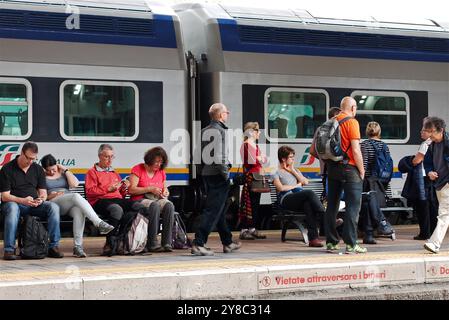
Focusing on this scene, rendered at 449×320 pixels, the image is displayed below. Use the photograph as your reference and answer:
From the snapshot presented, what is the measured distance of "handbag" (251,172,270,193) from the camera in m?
12.3

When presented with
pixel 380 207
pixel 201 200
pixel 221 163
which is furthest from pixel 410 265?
pixel 201 200

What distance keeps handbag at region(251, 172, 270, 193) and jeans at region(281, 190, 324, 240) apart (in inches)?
35.3

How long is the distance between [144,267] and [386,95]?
7.67 metres

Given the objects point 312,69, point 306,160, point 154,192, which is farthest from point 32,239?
point 312,69

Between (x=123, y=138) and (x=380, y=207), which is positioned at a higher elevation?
(x=123, y=138)

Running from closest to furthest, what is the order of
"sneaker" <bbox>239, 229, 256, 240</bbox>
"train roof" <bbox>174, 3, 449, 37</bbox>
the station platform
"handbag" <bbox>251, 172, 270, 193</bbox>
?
the station platform < "handbag" <bbox>251, 172, 270, 193</bbox> < "sneaker" <bbox>239, 229, 256, 240</bbox> < "train roof" <bbox>174, 3, 449, 37</bbox>

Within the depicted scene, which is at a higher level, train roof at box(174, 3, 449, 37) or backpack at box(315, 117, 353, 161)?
train roof at box(174, 3, 449, 37)

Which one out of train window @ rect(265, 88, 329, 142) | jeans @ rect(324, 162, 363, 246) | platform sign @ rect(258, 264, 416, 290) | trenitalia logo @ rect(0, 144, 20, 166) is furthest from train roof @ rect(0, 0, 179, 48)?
platform sign @ rect(258, 264, 416, 290)

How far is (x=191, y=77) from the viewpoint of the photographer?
14.0 m

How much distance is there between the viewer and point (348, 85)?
49.2ft

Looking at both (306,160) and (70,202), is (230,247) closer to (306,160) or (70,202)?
(70,202)

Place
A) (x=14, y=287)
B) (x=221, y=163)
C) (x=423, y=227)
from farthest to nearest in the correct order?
(x=423, y=227) → (x=221, y=163) → (x=14, y=287)

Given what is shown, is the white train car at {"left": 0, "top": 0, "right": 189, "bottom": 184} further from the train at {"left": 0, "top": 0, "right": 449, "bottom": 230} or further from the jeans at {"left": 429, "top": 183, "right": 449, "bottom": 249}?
the jeans at {"left": 429, "top": 183, "right": 449, "bottom": 249}

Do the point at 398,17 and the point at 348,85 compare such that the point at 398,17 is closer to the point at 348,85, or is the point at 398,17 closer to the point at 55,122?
the point at 348,85
